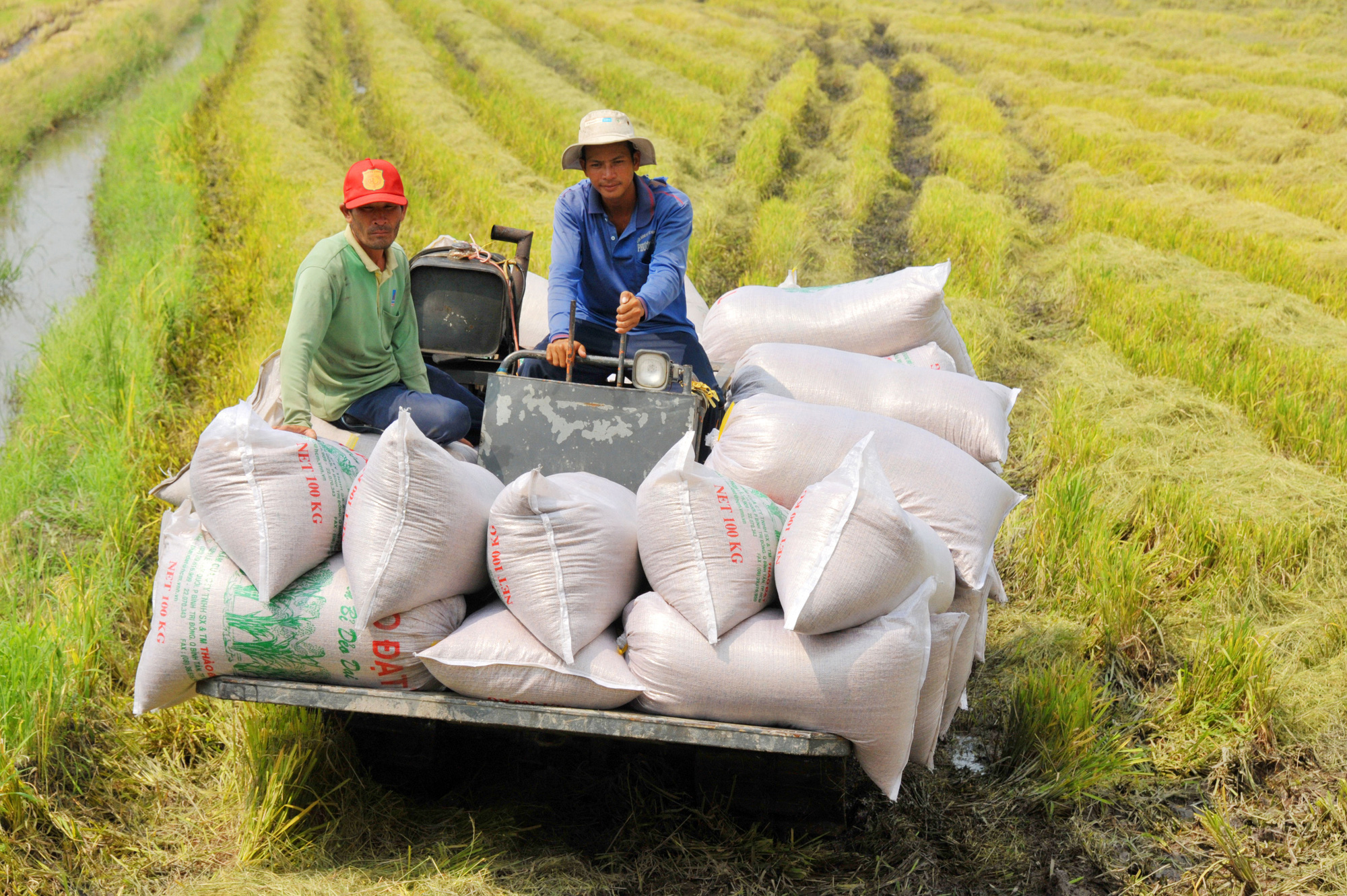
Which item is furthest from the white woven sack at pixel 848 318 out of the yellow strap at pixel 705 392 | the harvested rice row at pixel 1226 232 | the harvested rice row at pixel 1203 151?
the harvested rice row at pixel 1203 151

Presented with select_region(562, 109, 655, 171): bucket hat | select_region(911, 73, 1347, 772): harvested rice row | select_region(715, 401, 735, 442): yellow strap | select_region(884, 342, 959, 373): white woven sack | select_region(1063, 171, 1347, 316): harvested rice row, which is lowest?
select_region(1063, 171, 1347, 316): harvested rice row

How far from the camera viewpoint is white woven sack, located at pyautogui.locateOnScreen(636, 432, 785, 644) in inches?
76.3

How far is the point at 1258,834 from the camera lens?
2.28 metres

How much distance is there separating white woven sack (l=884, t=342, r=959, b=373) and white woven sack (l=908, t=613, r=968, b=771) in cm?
140

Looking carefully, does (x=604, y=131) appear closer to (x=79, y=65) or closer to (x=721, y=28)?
(x=79, y=65)

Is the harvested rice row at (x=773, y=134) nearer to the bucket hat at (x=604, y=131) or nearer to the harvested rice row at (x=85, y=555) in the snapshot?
the harvested rice row at (x=85, y=555)

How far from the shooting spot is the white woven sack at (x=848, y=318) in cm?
341

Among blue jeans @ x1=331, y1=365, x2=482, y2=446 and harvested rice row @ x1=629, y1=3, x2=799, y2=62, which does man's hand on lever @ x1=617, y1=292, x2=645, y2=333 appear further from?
harvested rice row @ x1=629, y1=3, x2=799, y2=62

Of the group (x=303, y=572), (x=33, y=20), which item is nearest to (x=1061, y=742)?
(x=303, y=572)

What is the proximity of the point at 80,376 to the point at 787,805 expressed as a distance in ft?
12.1

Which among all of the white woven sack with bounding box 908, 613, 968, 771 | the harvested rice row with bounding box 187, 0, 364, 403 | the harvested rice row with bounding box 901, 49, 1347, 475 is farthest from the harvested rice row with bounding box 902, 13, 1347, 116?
the white woven sack with bounding box 908, 613, 968, 771

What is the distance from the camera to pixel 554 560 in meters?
1.91

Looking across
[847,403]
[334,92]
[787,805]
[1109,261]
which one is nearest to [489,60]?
[334,92]

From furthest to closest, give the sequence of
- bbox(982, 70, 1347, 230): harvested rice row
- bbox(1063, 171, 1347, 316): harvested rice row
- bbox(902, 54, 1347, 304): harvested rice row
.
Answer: bbox(982, 70, 1347, 230): harvested rice row → bbox(902, 54, 1347, 304): harvested rice row → bbox(1063, 171, 1347, 316): harvested rice row
